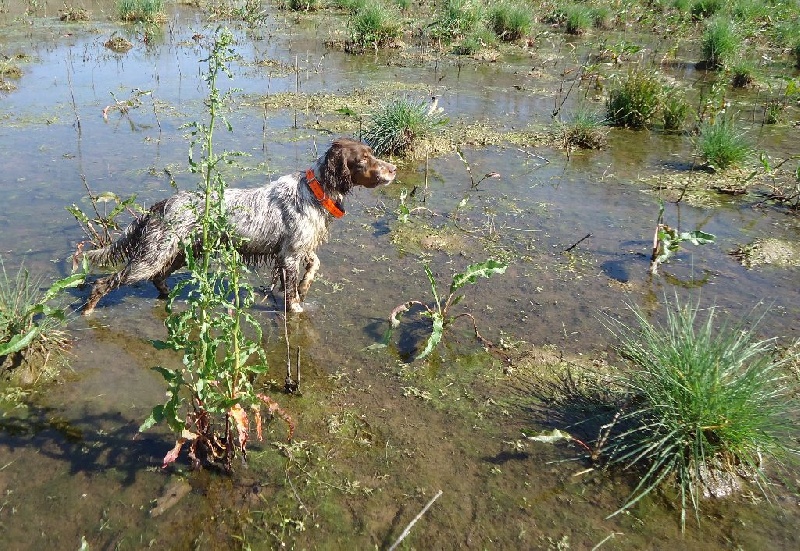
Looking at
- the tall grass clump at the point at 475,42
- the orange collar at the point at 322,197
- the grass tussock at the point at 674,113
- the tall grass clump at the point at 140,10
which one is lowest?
the orange collar at the point at 322,197

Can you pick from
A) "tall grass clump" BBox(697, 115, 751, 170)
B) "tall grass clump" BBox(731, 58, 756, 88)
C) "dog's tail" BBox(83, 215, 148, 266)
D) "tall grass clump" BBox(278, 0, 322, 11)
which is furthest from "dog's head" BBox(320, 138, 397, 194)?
"tall grass clump" BBox(278, 0, 322, 11)

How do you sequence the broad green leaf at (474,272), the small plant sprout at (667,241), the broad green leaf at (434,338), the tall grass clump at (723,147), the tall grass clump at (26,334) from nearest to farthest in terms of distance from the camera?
the tall grass clump at (26,334) → the broad green leaf at (434,338) → the broad green leaf at (474,272) → the small plant sprout at (667,241) → the tall grass clump at (723,147)

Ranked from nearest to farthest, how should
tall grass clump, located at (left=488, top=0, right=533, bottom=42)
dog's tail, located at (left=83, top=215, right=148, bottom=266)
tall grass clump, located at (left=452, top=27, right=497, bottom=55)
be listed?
1. dog's tail, located at (left=83, top=215, right=148, bottom=266)
2. tall grass clump, located at (left=452, top=27, right=497, bottom=55)
3. tall grass clump, located at (left=488, top=0, right=533, bottom=42)

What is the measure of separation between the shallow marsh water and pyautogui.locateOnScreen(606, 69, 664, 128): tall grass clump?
0.37 m

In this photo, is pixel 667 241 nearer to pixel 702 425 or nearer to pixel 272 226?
pixel 702 425

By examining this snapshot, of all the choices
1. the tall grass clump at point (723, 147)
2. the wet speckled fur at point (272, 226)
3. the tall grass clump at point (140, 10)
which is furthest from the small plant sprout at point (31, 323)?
the tall grass clump at point (140, 10)

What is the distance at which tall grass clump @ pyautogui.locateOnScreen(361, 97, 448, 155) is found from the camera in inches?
318

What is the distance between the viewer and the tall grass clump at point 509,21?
615 inches

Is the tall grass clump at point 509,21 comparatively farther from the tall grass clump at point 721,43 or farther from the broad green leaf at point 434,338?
the broad green leaf at point 434,338

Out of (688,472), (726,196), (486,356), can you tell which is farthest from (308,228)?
(726,196)

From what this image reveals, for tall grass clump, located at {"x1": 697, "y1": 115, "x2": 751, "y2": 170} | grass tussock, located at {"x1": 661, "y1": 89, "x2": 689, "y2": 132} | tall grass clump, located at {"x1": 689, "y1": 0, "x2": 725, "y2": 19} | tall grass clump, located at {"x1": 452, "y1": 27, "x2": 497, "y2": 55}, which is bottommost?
tall grass clump, located at {"x1": 697, "y1": 115, "x2": 751, "y2": 170}

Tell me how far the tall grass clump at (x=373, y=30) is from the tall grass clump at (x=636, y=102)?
6.62 m

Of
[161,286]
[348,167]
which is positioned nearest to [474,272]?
[348,167]

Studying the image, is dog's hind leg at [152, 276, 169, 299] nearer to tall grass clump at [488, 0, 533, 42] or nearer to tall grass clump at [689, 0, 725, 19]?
tall grass clump at [488, 0, 533, 42]
